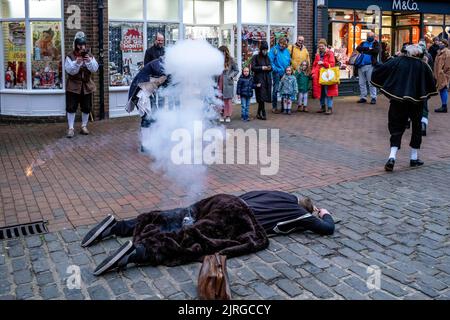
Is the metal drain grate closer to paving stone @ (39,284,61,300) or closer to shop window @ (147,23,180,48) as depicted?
paving stone @ (39,284,61,300)

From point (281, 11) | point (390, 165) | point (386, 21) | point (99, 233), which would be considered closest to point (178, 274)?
point (99, 233)

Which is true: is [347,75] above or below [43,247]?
above

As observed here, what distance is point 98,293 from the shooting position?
382 cm

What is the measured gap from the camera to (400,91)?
24.5ft

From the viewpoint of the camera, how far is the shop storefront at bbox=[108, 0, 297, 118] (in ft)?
41.1

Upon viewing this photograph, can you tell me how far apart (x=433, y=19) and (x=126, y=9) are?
12.4m

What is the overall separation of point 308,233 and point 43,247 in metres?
2.50

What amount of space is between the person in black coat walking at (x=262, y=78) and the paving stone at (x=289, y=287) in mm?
8439

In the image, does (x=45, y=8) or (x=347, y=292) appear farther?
(x=45, y=8)

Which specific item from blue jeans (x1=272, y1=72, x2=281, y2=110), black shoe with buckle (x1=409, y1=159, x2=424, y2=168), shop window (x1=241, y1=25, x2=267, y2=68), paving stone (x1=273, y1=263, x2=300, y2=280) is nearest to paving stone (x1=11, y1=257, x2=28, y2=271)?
paving stone (x1=273, y1=263, x2=300, y2=280)

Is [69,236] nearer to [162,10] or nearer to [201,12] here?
[162,10]
